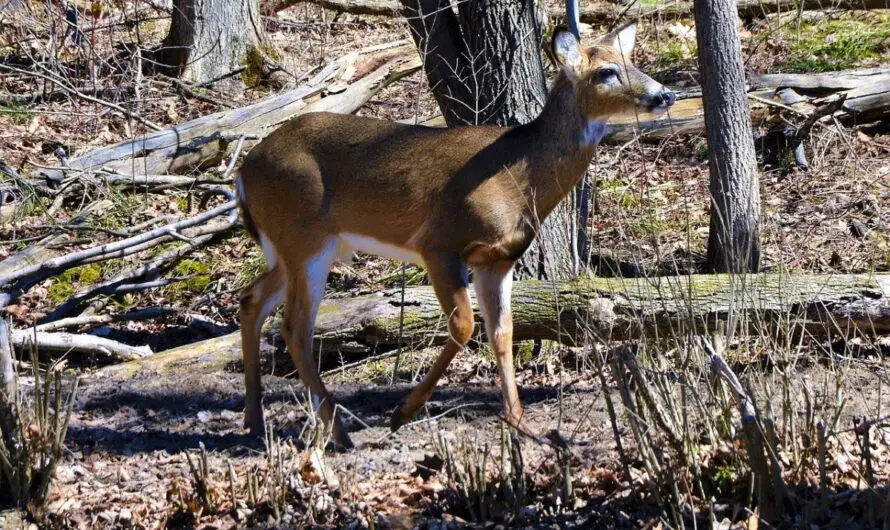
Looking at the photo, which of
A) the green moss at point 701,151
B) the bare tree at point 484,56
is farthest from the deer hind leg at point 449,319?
the green moss at point 701,151

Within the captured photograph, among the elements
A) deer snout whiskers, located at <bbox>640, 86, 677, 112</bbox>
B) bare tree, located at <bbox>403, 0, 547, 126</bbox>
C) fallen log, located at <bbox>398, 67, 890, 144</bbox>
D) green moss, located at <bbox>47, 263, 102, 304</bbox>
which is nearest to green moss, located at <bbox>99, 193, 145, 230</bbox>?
green moss, located at <bbox>47, 263, 102, 304</bbox>

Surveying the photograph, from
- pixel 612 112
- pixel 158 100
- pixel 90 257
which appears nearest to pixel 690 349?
pixel 612 112

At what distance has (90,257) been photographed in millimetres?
8906

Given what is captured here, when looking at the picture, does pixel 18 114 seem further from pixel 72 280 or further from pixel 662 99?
pixel 662 99

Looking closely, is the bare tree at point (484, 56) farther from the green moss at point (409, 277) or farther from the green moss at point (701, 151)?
the green moss at point (701, 151)

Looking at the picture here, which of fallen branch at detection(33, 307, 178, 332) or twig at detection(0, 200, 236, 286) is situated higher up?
twig at detection(0, 200, 236, 286)

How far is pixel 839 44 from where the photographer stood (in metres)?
12.9

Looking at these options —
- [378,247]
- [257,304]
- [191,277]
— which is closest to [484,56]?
[378,247]

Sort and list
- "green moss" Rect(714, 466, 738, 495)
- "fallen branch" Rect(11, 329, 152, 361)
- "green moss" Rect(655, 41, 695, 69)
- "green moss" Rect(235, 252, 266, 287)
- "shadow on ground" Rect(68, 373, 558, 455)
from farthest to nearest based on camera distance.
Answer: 1. "green moss" Rect(655, 41, 695, 69)
2. "green moss" Rect(235, 252, 266, 287)
3. "fallen branch" Rect(11, 329, 152, 361)
4. "shadow on ground" Rect(68, 373, 558, 455)
5. "green moss" Rect(714, 466, 738, 495)

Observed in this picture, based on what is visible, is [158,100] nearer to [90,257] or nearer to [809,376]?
[90,257]

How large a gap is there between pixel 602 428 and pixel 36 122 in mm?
8806

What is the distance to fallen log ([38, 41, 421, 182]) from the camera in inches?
425

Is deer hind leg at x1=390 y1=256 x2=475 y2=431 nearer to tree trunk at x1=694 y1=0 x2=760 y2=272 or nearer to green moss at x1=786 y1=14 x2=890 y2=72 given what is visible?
tree trunk at x1=694 y1=0 x2=760 y2=272

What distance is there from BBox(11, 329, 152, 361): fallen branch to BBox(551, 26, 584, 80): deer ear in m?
3.77
